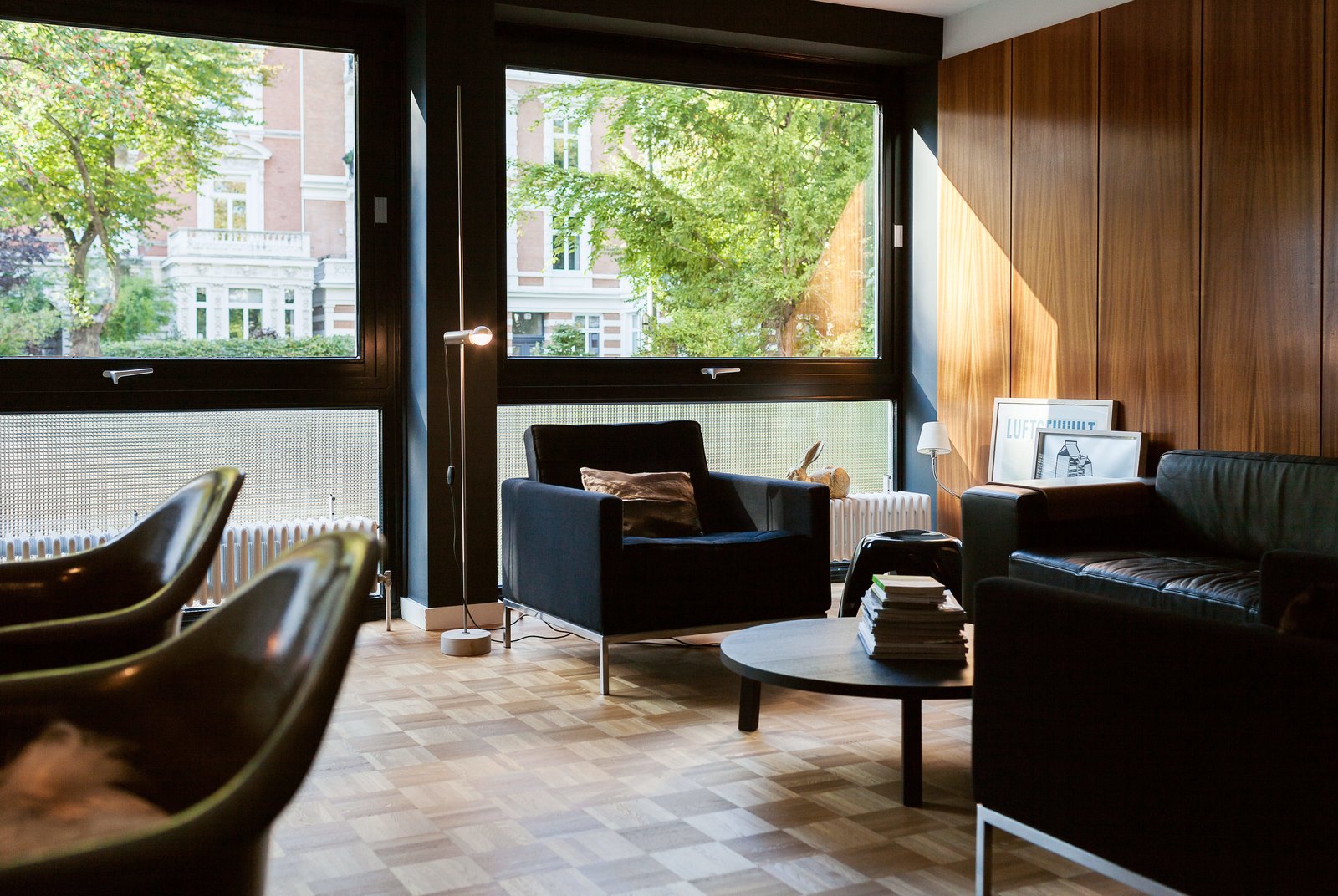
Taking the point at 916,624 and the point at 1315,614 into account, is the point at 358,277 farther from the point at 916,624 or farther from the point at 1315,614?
the point at 1315,614

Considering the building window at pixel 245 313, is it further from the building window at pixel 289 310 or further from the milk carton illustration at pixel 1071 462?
the milk carton illustration at pixel 1071 462

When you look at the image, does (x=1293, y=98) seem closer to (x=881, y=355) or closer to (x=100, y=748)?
(x=881, y=355)

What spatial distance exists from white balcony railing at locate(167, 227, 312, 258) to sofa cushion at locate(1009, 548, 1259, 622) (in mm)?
3151

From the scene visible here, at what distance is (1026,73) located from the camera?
5547 millimetres

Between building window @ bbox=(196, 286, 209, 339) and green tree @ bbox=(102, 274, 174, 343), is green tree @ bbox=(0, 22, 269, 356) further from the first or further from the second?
building window @ bbox=(196, 286, 209, 339)

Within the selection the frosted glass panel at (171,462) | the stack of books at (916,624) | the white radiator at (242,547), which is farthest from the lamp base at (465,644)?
the stack of books at (916,624)

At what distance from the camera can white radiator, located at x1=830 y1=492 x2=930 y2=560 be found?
6.11 meters

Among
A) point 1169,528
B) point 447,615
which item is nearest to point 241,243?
point 447,615

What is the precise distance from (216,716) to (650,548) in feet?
9.27

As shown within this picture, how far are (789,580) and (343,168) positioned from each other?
2.63m

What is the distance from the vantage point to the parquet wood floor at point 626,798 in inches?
98.1

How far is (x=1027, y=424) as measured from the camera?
5562 millimetres

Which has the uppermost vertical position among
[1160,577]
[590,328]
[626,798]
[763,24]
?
[763,24]

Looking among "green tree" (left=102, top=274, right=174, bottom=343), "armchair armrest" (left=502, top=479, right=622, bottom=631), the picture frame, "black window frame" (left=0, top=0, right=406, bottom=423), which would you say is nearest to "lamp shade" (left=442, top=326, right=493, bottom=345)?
"armchair armrest" (left=502, top=479, right=622, bottom=631)
